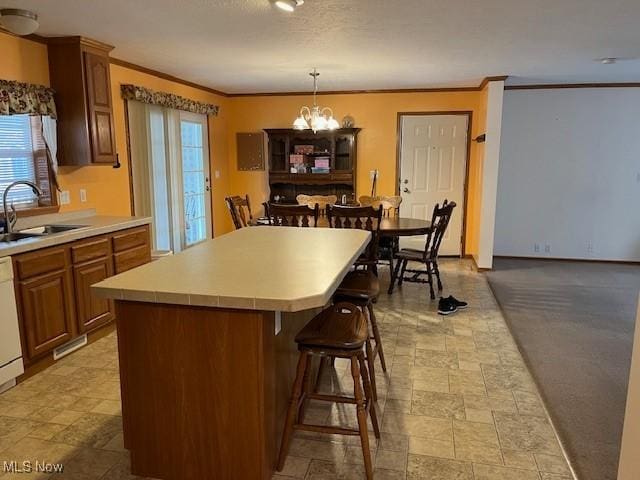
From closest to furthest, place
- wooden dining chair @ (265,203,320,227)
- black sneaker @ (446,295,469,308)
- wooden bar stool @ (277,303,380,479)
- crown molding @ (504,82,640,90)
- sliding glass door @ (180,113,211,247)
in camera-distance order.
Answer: wooden bar stool @ (277,303,380,479), wooden dining chair @ (265,203,320,227), black sneaker @ (446,295,469,308), sliding glass door @ (180,113,211,247), crown molding @ (504,82,640,90)

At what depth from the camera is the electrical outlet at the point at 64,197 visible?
3803 millimetres

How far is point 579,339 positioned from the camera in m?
3.66

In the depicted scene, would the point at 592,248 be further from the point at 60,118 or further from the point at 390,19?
the point at 60,118

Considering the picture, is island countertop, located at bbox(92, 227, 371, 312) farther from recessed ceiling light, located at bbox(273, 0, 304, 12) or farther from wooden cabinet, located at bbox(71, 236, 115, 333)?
recessed ceiling light, located at bbox(273, 0, 304, 12)

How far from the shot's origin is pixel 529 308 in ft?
14.4

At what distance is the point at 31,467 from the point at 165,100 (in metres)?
3.88

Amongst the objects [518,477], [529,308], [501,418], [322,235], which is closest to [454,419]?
[501,418]

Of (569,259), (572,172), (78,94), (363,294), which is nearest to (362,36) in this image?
(363,294)

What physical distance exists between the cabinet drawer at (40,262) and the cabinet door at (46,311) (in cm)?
4

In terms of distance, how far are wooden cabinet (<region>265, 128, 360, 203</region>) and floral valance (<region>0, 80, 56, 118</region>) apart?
3.26m

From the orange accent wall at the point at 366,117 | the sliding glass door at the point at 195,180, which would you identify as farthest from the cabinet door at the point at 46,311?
the orange accent wall at the point at 366,117

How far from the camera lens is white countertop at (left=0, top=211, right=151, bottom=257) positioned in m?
2.80

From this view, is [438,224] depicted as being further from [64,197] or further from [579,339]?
[64,197]

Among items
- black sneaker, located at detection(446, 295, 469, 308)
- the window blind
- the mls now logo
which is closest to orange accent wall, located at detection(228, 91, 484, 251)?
black sneaker, located at detection(446, 295, 469, 308)
